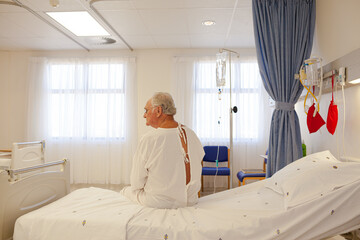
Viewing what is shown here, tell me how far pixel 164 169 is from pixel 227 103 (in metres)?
3.07

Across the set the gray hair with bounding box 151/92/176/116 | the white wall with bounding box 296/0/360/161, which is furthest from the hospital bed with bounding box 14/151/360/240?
the gray hair with bounding box 151/92/176/116

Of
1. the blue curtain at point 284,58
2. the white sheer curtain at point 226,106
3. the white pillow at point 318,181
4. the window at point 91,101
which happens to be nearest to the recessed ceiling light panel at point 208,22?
the blue curtain at point 284,58

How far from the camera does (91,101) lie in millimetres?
4824

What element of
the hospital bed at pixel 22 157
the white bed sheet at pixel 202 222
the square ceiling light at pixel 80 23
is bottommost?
the white bed sheet at pixel 202 222

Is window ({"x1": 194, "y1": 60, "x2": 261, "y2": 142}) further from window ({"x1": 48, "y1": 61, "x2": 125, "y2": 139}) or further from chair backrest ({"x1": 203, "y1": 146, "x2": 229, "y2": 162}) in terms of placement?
window ({"x1": 48, "y1": 61, "x2": 125, "y2": 139})

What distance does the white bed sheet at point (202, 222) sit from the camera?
1432mm

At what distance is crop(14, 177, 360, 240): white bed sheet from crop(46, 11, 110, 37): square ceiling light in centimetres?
254

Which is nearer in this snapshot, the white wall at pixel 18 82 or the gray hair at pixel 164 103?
the gray hair at pixel 164 103

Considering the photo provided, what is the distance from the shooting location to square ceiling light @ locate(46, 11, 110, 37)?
331 centimetres

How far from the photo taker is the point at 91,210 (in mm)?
1664

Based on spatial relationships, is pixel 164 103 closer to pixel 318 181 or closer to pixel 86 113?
pixel 318 181

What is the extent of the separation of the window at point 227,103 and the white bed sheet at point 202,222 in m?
2.97

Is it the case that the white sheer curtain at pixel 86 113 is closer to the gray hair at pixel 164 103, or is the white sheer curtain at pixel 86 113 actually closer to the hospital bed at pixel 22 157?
the hospital bed at pixel 22 157

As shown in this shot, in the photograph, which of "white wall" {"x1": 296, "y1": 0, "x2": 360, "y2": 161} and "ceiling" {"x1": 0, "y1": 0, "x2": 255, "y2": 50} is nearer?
"white wall" {"x1": 296, "y1": 0, "x2": 360, "y2": 161}
